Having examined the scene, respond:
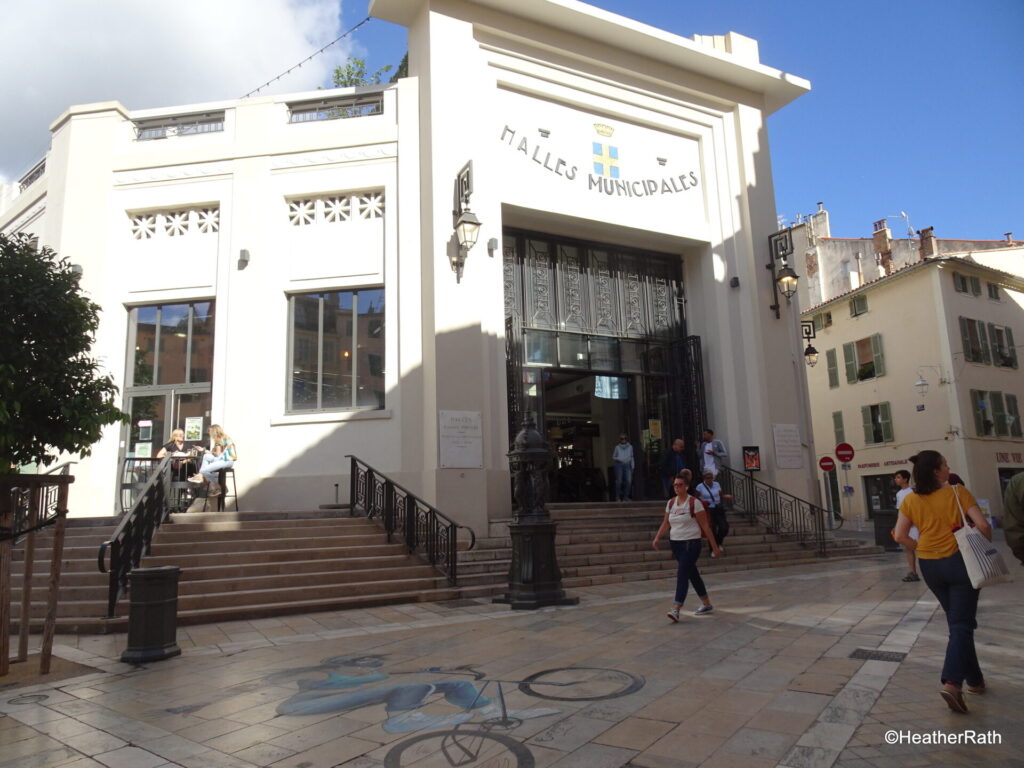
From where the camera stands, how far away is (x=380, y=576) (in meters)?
10.2

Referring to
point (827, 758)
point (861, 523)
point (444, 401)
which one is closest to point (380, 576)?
point (444, 401)

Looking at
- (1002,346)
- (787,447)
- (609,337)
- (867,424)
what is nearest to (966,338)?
(1002,346)

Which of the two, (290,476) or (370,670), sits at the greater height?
(290,476)

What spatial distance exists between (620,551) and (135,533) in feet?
24.3

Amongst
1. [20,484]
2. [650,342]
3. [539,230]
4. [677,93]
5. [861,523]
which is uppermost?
[677,93]

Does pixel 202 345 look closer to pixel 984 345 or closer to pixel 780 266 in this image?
pixel 780 266

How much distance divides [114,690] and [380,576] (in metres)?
4.84

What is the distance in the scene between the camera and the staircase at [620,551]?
11016mm

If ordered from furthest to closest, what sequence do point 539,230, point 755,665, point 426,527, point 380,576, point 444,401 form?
point 539,230 → point 444,401 → point 426,527 → point 380,576 → point 755,665

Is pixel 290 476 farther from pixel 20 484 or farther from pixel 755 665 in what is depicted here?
pixel 755 665

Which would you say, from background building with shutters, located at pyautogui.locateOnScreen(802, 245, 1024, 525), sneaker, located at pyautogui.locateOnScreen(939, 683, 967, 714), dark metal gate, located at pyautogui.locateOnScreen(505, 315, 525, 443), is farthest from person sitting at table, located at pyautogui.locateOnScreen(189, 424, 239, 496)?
background building with shutters, located at pyautogui.locateOnScreen(802, 245, 1024, 525)

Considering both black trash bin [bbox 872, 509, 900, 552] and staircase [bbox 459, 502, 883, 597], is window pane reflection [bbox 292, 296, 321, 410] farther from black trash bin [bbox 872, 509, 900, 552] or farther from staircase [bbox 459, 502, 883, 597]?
black trash bin [bbox 872, 509, 900, 552]

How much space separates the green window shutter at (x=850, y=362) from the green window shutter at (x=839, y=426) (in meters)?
1.50

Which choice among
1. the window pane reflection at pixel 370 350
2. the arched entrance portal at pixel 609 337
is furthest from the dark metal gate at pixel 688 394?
the window pane reflection at pixel 370 350
